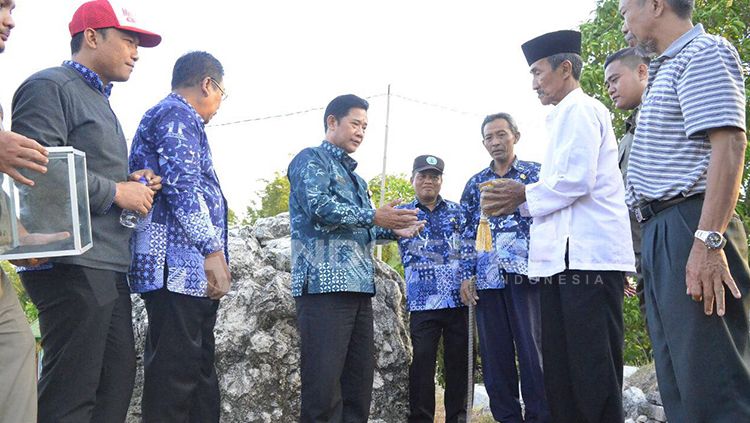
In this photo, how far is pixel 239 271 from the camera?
18.3 feet

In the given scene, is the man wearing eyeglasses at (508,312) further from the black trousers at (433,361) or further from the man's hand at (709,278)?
the man's hand at (709,278)

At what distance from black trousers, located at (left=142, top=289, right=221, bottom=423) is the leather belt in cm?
210

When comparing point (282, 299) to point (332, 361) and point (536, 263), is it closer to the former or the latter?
point (332, 361)

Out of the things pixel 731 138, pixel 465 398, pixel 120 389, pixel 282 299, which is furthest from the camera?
pixel 465 398

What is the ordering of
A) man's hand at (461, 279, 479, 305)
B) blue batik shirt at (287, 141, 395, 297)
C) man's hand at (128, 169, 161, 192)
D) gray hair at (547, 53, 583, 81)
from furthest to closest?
man's hand at (461, 279, 479, 305) → blue batik shirt at (287, 141, 395, 297) → gray hair at (547, 53, 583, 81) → man's hand at (128, 169, 161, 192)

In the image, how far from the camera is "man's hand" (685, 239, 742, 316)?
2.61m

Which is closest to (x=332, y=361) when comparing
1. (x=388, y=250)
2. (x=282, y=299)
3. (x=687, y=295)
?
(x=282, y=299)

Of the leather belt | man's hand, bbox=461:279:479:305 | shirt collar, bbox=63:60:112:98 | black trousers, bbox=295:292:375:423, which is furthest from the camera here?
man's hand, bbox=461:279:479:305

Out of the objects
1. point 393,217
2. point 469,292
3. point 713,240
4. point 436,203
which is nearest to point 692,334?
point 713,240

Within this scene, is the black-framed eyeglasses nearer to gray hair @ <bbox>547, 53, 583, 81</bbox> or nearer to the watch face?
gray hair @ <bbox>547, 53, 583, 81</bbox>

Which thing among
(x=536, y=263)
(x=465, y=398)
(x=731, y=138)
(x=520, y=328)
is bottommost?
(x=465, y=398)

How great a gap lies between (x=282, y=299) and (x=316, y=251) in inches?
34.9

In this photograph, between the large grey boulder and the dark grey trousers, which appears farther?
the large grey boulder

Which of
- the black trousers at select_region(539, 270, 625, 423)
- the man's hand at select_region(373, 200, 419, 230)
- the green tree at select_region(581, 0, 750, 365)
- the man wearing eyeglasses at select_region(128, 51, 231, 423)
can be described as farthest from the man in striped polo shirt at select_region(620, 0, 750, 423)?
the green tree at select_region(581, 0, 750, 365)
